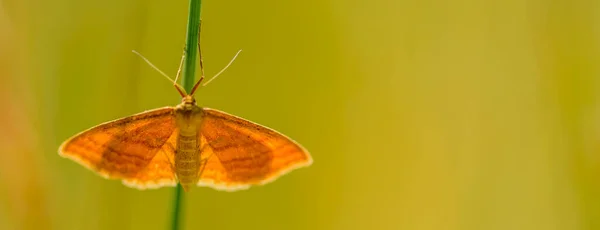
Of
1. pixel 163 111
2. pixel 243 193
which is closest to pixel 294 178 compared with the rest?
pixel 243 193

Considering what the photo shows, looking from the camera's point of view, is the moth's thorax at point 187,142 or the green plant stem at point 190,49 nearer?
the green plant stem at point 190,49

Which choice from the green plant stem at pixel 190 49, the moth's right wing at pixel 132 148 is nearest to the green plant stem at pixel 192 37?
the green plant stem at pixel 190 49

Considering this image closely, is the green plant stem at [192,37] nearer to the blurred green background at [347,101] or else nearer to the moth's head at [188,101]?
the moth's head at [188,101]

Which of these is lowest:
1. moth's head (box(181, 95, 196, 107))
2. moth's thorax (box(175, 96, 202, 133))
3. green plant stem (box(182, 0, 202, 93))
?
moth's thorax (box(175, 96, 202, 133))

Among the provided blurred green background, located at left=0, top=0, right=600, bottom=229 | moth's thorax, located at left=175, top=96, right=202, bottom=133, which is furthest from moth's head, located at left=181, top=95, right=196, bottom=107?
blurred green background, located at left=0, top=0, right=600, bottom=229

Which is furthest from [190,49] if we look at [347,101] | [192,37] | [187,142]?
[347,101]

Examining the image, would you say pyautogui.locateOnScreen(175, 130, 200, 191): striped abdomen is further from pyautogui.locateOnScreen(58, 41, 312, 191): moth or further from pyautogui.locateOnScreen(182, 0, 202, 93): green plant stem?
pyautogui.locateOnScreen(182, 0, 202, 93): green plant stem
